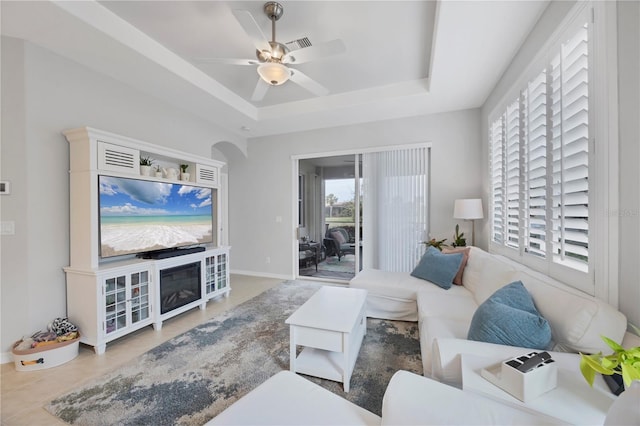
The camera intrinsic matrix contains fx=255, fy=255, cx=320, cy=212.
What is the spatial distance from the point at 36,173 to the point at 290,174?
3208 millimetres

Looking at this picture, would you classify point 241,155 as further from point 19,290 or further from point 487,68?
point 487,68

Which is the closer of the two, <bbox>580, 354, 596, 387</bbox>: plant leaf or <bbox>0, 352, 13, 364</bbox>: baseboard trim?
<bbox>580, 354, 596, 387</bbox>: plant leaf

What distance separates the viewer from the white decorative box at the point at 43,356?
78.2 inches

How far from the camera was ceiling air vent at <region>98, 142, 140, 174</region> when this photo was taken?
2388mm

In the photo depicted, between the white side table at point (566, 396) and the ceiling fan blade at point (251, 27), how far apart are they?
237 centimetres

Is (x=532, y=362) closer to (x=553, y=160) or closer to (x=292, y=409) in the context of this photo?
(x=292, y=409)

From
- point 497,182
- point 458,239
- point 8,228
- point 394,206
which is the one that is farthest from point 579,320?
point 8,228

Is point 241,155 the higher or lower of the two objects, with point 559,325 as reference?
higher

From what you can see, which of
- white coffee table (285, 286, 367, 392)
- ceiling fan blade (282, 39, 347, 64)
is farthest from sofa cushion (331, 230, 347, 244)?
ceiling fan blade (282, 39, 347, 64)

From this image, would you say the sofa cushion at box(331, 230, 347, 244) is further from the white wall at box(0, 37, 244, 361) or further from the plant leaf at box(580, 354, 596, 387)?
the plant leaf at box(580, 354, 596, 387)

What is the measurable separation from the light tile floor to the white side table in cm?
234

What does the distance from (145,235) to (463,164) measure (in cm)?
425

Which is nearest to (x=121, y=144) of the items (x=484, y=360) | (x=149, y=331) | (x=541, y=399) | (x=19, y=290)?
(x=19, y=290)

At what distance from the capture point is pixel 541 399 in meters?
0.96
